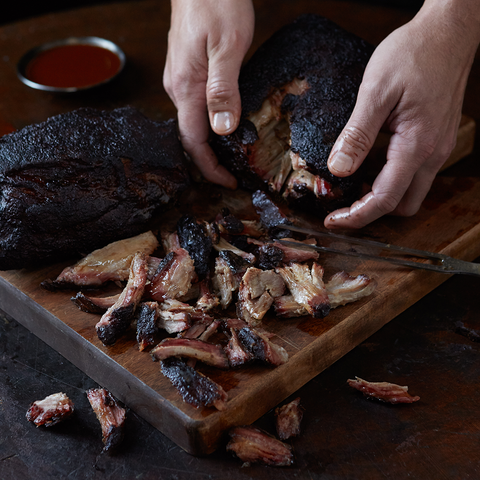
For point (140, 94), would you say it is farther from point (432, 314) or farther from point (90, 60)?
point (432, 314)

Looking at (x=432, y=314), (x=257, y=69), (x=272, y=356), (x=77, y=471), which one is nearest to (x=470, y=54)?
(x=257, y=69)

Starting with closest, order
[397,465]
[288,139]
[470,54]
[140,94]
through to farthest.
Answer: [397,465] → [470,54] → [288,139] → [140,94]

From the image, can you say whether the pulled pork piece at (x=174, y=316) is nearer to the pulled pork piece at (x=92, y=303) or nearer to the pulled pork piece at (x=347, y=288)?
the pulled pork piece at (x=92, y=303)

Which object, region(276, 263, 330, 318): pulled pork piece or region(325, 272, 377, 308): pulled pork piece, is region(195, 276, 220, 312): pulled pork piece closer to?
region(276, 263, 330, 318): pulled pork piece

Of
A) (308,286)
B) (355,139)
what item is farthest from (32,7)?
(308,286)

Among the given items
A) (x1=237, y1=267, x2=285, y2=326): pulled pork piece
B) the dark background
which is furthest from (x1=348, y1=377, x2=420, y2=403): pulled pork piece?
the dark background

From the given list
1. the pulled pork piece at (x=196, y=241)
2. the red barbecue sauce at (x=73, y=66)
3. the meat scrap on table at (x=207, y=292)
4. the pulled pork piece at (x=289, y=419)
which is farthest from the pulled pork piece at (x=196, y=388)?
the red barbecue sauce at (x=73, y=66)

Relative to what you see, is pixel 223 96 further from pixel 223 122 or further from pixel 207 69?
pixel 207 69
